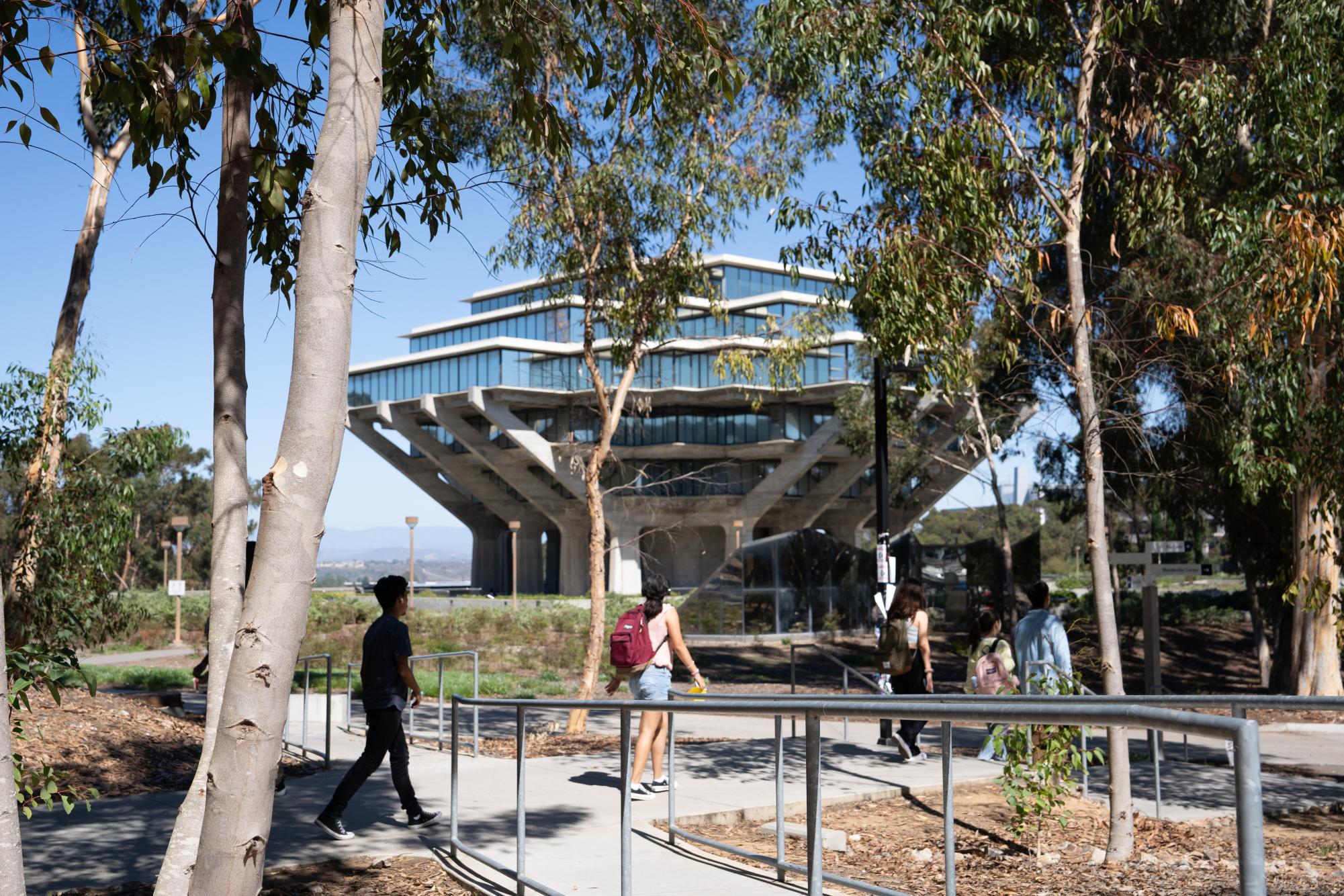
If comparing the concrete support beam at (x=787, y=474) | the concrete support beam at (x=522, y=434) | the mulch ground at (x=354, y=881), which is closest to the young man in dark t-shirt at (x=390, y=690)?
the mulch ground at (x=354, y=881)

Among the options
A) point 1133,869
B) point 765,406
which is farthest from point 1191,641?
point 1133,869

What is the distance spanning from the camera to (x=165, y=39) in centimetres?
487

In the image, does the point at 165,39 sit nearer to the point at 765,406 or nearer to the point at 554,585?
the point at 765,406

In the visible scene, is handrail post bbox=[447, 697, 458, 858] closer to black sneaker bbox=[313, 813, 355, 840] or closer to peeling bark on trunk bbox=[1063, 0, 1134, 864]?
black sneaker bbox=[313, 813, 355, 840]

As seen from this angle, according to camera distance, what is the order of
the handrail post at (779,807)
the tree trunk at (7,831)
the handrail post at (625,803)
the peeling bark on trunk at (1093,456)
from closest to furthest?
the tree trunk at (7,831) < the handrail post at (625,803) < the handrail post at (779,807) < the peeling bark on trunk at (1093,456)

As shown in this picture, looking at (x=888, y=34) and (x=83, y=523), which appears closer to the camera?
(x=888, y=34)

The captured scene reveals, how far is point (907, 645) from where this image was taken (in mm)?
11492

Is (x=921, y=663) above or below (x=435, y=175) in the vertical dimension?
below

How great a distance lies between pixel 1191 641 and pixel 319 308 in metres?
38.1

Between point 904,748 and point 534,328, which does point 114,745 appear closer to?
point 904,748

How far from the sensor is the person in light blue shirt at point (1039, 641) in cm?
888

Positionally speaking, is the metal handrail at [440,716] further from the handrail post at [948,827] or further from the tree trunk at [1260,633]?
the tree trunk at [1260,633]

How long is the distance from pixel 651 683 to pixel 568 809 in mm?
1069

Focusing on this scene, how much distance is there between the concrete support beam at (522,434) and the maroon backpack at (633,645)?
48109 mm
